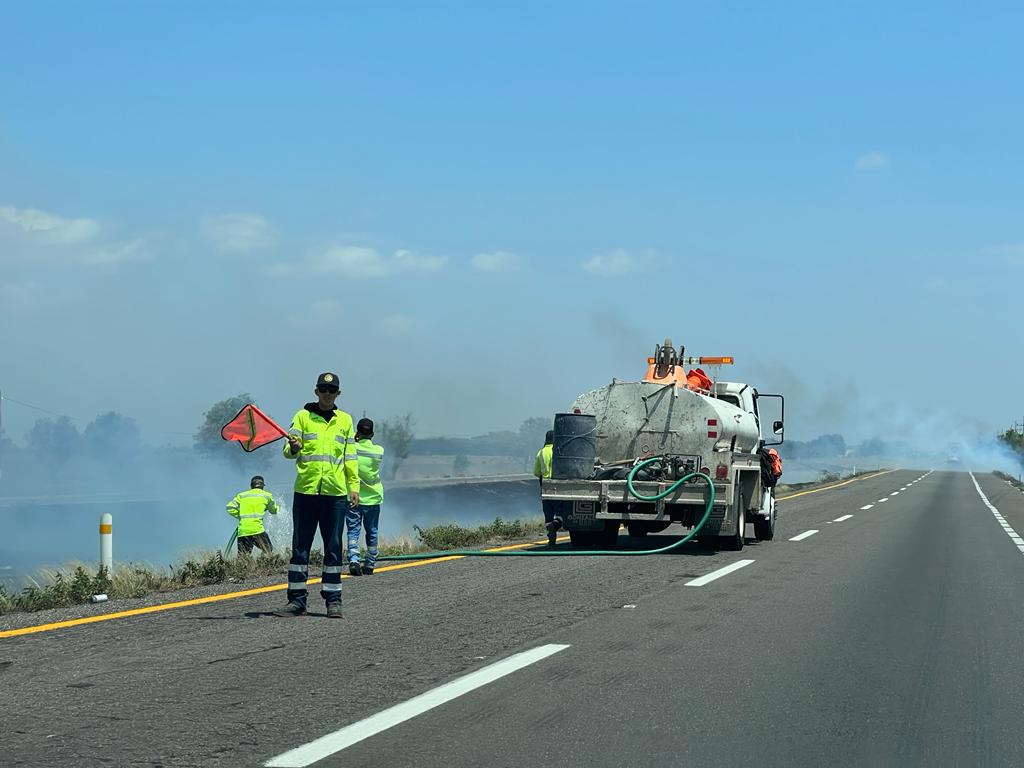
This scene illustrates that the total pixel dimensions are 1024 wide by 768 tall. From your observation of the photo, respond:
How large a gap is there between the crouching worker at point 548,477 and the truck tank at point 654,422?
81 centimetres

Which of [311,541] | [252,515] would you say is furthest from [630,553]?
[311,541]

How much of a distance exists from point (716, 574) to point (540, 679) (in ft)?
23.3

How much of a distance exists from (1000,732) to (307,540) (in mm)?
5743

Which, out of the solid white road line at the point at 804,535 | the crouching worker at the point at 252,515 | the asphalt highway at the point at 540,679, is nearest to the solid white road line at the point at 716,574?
the asphalt highway at the point at 540,679

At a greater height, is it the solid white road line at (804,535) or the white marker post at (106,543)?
the white marker post at (106,543)

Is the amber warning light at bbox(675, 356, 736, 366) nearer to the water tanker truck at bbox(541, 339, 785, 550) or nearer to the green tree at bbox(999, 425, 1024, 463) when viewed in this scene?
the water tanker truck at bbox(541, 339, 785, 550)

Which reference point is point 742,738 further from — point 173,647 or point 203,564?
point 203,564

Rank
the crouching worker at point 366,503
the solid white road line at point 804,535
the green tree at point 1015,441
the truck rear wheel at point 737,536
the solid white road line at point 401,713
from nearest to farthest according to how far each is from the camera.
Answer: the solid white road line at point 401,713 < the crouching worker at point 366,503 < the truck rear wheel at point 737,536 < the solid white road line at point 804,535 < the green tree at point 1015,441

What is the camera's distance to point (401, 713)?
20.3 feet

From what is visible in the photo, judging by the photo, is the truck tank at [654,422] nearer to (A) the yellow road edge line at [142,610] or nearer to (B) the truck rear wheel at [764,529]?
(B) the truck rear wheel at [764,529]

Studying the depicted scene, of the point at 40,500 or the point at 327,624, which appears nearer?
the point at 327,624

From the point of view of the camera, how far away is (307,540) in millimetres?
9984

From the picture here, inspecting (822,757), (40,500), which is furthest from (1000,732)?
(40,500)

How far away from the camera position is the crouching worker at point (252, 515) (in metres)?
Result: 17.3
